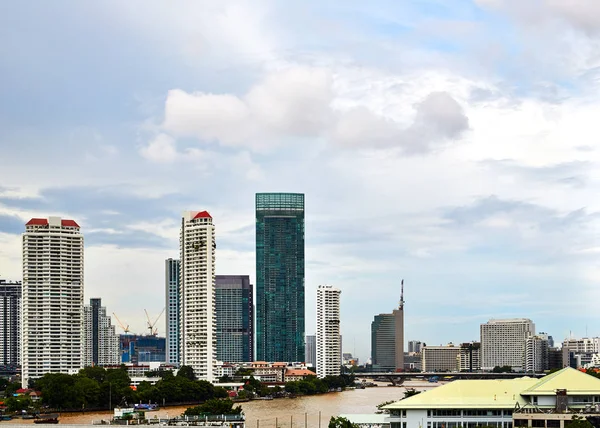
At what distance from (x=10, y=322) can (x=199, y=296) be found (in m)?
69.7

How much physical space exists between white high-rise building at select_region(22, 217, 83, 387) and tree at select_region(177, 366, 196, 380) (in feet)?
45.1

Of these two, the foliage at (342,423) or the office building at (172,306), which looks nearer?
the foliage at (342,423)

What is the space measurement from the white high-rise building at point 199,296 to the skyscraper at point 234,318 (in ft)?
241

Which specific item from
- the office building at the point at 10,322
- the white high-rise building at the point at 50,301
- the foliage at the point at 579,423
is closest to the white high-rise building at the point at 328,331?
the white high-rise building at the point at 50,301

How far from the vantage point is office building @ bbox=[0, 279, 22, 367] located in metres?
166

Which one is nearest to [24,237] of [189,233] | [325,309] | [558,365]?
[189,233]

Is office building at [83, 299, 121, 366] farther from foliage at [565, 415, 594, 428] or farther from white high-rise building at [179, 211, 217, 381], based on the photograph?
foliage at [565, 415, 594, 428]

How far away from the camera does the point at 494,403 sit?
4341 centimetres

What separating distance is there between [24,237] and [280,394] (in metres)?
30.5

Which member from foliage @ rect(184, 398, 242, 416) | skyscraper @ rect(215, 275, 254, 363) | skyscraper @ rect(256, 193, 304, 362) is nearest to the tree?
foliage @ rect(184, 398, 242, 416)

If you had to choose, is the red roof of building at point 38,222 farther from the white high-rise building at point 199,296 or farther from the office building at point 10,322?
the office building at point 10,322

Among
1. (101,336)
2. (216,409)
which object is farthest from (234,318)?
(216,409)

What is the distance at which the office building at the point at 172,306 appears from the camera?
174m

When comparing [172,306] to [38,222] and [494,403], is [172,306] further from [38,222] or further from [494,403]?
[494,403]
